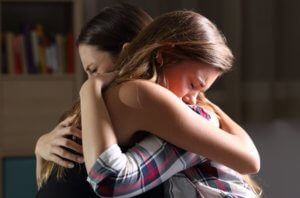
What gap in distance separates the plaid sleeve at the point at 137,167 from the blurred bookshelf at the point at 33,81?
82.7 inches

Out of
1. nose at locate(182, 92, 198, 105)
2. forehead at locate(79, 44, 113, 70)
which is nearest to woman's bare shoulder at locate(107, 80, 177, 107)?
nose at locate(182, 92, 198, 105)

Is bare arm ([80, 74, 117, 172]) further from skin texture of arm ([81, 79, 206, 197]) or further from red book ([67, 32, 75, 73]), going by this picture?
red book ([67, 32, 75, 73])

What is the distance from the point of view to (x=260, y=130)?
3.36 metres

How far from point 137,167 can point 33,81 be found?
7.15ft

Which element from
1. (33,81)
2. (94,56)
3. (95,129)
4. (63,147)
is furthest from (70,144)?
(33,81)

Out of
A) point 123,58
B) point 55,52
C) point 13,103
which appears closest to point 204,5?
point 55,52

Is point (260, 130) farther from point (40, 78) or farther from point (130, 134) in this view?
point (130, 134)

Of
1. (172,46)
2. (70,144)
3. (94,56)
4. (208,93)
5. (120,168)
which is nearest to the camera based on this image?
(120,168)

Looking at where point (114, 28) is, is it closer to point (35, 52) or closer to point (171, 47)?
point (171, 47)

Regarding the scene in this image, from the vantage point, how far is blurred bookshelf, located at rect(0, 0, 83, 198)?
3.17 meters

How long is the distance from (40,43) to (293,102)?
137cm

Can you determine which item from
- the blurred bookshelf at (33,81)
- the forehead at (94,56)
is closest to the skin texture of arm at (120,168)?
the forehead at (94,56)

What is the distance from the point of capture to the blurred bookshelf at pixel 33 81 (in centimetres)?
317

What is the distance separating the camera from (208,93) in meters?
3.36
